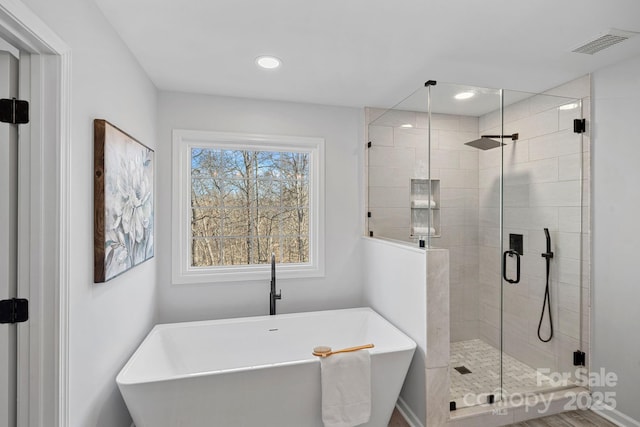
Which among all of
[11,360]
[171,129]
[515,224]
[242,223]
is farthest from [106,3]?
[515,224]

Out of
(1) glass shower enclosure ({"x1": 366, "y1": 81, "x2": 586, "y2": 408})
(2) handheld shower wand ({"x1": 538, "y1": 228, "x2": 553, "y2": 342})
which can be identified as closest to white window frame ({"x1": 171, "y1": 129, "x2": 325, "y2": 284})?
(1) glass shower enclosure ({"x1": 366, "y1": 81, "x2": 586, "y2": 408})

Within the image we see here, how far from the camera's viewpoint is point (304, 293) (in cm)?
310

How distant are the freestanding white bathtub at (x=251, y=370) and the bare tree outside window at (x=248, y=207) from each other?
27.6 inches

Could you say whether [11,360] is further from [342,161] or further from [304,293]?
[342,161]

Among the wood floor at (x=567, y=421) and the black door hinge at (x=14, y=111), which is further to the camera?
the wood floor at (x=567, y=421)

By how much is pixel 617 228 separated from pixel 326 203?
222 centimetres

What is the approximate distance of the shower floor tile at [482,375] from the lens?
7.52ft

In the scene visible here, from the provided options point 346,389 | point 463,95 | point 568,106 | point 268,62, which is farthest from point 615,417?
point 268,62

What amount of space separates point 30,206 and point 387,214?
7.82 ft

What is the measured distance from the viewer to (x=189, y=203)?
292 centimetres

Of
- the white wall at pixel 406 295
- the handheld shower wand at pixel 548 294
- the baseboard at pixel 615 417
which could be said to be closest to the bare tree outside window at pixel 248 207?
the white wall at pixel 406 295

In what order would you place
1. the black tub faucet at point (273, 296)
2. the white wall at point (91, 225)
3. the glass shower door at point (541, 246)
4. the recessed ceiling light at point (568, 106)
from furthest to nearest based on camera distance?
1. the black tub faucet at point (273, 296)
2. the recessed ceiling light at point (568, 106)
3. the glass shower door at point (541, 246)
4. the white wall at point (91, 225)

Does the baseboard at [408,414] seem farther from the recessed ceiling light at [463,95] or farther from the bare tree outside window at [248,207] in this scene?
the recessed ceiling light at [463,95]

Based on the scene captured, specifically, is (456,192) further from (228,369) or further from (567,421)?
(228,369)
